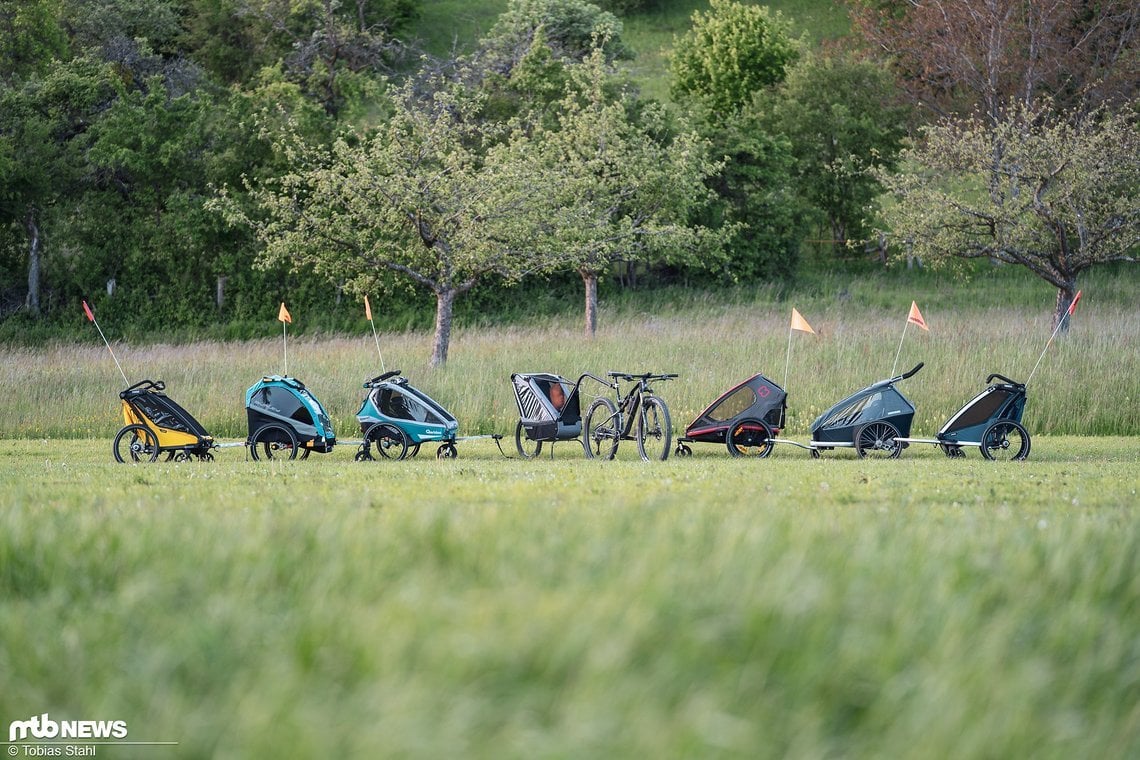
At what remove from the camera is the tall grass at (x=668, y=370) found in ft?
66.6

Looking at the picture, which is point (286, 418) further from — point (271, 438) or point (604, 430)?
point (604, 430)

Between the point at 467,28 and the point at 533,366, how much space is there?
4797 cm

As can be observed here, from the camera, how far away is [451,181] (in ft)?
83.5

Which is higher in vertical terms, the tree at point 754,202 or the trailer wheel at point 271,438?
the tree at point 754,202

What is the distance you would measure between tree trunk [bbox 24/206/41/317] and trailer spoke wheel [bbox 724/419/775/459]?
31172 mm

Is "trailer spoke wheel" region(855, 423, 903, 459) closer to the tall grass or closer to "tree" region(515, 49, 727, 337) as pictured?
the tall grass

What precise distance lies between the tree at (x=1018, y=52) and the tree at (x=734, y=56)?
425 cm

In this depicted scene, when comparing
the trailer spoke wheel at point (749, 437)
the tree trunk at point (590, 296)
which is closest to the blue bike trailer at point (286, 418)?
the trailer spoke wheel at point (749, 437)

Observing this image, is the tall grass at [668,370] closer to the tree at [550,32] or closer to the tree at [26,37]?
the tree at [26,37]

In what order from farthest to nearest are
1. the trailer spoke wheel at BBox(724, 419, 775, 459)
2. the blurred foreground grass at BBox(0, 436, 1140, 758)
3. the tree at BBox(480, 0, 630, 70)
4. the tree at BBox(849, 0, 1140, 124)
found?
1. the tree at BBox(849, 0, 1140, 124)
2. the tree at BBox(480, 0, 630, 70)
3. the trailer spoke wheel at BBox(724, 419, 775, 459)
4. the blurred foreground grass at BBox(0, 436, 1140, 758)

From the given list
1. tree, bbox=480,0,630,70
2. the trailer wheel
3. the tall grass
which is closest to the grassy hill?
tree, bbox=480,0,630,70

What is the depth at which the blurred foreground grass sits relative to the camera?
12.4 ft

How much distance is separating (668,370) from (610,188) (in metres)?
13.9

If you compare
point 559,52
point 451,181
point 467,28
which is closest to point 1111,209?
point 451,181
